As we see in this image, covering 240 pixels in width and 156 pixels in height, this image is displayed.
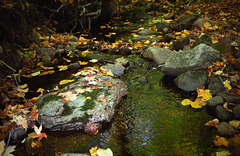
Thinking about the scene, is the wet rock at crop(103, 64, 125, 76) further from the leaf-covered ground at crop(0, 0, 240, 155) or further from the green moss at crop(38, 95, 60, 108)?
the green moss at crop(38, 95, 60, 108)

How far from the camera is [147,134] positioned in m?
3.10

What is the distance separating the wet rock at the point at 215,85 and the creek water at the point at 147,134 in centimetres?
A: 60

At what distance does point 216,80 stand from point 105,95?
8.28 ft

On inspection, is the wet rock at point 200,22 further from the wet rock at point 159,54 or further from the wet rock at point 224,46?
the wet rock at point 224,46

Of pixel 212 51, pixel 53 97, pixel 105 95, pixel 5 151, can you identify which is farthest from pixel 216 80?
pixel 5 151

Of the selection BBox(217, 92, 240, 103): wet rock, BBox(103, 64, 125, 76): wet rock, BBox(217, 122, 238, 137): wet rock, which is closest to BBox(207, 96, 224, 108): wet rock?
BBox(217, 92, 240, 103): wet rock

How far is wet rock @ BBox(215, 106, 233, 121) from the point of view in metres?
3.15

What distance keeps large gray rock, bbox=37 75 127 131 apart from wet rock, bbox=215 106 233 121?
1.93 metres

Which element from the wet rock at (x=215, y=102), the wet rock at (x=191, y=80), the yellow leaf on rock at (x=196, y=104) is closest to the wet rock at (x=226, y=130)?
the wet rock at (x=215, y=102)

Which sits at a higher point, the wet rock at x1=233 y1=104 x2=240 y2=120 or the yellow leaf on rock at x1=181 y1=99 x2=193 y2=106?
the wet rock at x1=233 y1=104 x2=240 y2=120

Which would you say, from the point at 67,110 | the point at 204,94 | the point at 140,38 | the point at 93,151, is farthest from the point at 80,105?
the point at 140,38

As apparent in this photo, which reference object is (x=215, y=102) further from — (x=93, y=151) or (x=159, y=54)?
(x=159, y=54)

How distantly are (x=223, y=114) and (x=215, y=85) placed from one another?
96 cm

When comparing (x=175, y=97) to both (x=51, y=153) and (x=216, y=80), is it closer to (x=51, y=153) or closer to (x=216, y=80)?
(x=216, y=80)
